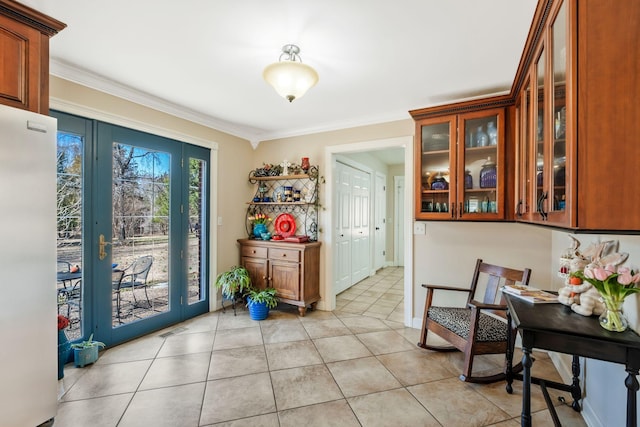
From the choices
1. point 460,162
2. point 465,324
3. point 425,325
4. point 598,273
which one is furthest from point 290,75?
point 425,325

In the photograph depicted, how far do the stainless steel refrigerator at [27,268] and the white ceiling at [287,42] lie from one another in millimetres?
903

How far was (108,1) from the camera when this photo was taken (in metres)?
1.66

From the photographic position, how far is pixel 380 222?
651 cm

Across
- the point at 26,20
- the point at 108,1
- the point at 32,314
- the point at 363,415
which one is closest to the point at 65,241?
the point at 32,314

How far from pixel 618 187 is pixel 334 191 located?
3.01m

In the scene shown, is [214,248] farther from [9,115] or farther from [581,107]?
[581,107]

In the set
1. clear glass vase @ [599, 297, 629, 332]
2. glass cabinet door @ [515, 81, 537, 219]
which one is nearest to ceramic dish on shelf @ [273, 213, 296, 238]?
glass cabinet door @ [515, 81, 537, 219]

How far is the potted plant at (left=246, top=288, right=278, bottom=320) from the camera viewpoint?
354 centimetres

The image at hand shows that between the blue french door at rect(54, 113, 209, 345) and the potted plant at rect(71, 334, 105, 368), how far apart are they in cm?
17

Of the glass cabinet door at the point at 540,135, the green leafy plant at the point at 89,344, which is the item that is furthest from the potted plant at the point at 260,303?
the glass cabinet door at the point at 540,135

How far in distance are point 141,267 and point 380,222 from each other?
15.6 feet

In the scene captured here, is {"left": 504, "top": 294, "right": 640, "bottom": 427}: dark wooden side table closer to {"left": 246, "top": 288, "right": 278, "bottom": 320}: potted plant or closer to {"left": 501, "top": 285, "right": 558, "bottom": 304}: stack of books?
{"left": 501, "top": 285, "right": 558, "bottom": 304}: stack of books

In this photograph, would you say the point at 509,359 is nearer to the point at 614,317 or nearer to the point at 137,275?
the point at 614,317

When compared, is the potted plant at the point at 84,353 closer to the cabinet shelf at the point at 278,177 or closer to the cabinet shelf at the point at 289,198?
the cabinet shelf at the point at 289,198
